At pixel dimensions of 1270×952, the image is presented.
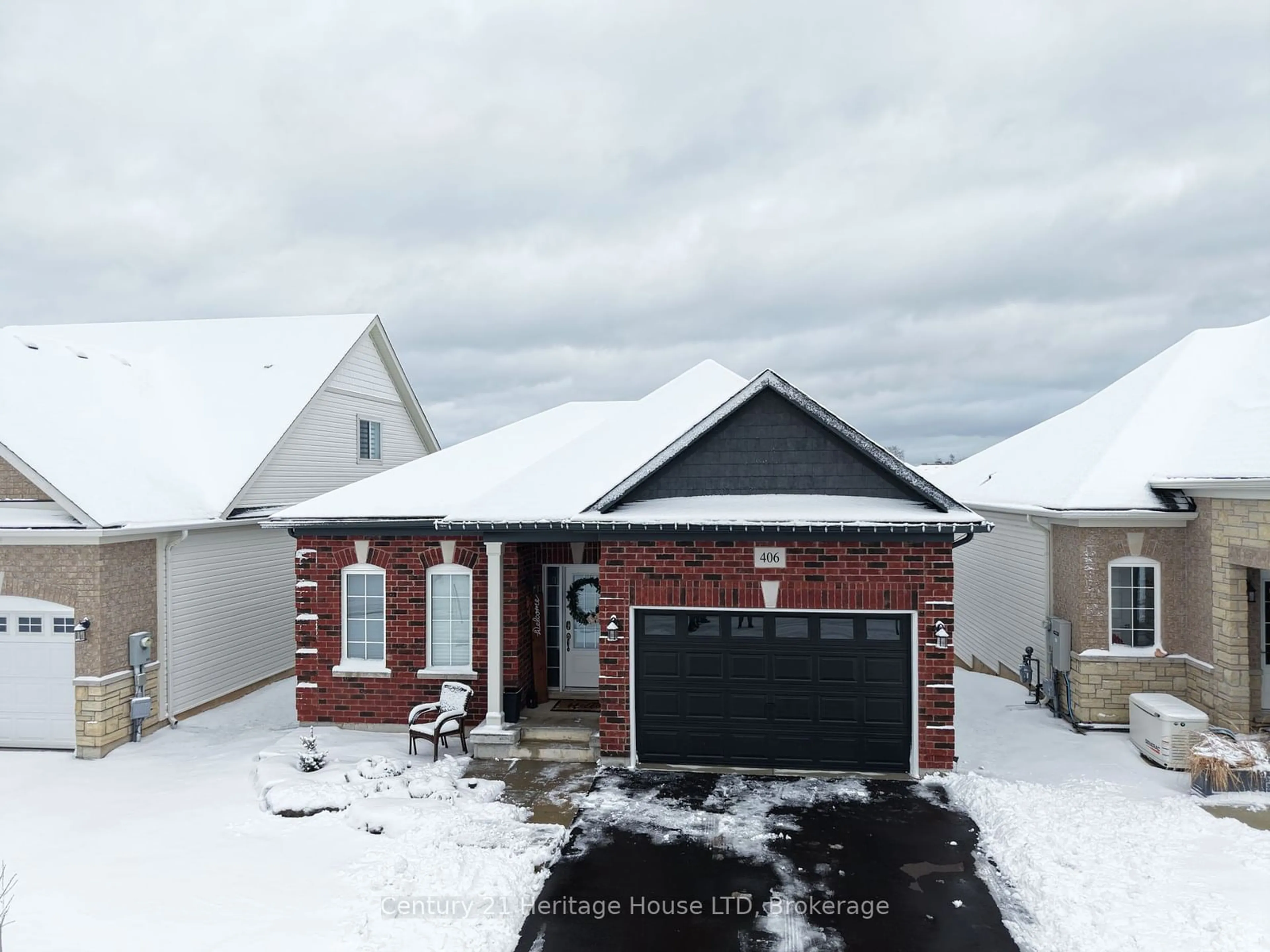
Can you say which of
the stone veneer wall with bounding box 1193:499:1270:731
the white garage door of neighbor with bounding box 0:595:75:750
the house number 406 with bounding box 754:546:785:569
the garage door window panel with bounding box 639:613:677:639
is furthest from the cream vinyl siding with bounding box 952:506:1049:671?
the white garage door of neighbor with bounding box 0:595:75:750

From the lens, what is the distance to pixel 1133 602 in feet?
39.2

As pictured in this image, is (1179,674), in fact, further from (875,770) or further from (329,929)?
(329,929)

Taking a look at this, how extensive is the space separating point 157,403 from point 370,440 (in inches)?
196

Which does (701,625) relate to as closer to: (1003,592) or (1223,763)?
(1223,763)

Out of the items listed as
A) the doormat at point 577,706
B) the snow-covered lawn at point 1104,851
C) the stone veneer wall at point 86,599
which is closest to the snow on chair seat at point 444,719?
the doormat at point 577,706

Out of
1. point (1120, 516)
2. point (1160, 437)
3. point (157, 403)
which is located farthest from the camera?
point (157, 403)

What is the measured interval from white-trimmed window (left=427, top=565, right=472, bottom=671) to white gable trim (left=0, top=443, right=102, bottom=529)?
5194mm

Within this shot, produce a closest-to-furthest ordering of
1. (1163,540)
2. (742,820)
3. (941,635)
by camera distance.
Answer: (742,820), (941,635), (1163,540)

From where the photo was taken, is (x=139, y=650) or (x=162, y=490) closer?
(x=139, y=650)

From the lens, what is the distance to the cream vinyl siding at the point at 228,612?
1324 centimetres

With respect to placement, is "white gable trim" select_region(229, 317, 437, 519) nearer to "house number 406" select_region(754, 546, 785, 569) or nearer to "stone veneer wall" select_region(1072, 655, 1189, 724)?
"house number 406" select_region(754, 546, 785, 569)

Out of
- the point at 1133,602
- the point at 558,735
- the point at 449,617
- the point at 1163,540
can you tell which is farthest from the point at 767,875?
the point at 1163,540

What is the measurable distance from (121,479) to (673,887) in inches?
459

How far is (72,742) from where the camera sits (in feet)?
38.3
